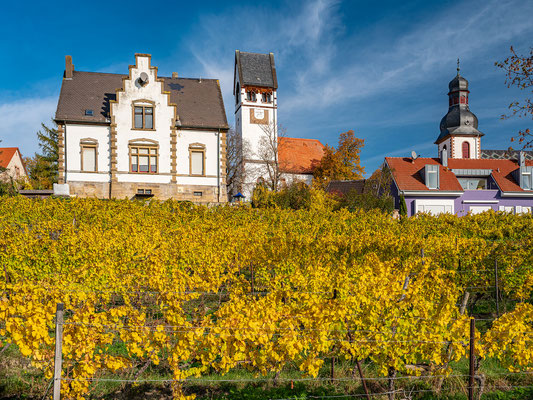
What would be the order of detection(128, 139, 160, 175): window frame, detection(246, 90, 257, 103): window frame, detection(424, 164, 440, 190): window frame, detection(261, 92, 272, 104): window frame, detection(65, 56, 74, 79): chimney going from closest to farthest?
detection(128, 139, 160, 175): window frame, detection(65, 56, 74, 79): chimney, detection(424, 164, 440, 190): window frame, detection(246, 90, 257, 103): window frame, detection(261, 92, 272, 104): window frame

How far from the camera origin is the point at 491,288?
421 inches

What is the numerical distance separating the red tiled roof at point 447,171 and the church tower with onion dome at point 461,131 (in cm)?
2063

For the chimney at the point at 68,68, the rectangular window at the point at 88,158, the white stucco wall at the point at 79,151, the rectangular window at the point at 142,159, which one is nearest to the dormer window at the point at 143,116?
the rectangular window at the point at 142,159

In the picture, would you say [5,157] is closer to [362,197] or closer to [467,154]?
[362,197]

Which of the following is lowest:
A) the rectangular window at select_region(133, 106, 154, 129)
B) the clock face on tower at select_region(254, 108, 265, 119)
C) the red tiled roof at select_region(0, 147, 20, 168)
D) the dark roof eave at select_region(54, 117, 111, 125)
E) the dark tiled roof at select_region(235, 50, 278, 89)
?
the dark roof eave at select_region(54, 117, 111, 125)

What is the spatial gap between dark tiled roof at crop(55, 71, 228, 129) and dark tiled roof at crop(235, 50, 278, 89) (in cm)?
1433

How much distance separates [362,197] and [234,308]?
18696 millimetres

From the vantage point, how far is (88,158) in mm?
27531

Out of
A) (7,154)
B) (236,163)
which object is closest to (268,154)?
(236,163)

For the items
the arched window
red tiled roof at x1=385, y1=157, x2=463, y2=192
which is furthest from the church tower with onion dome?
red tiled roof at x1=385, y1=157, x2=463, y2=192

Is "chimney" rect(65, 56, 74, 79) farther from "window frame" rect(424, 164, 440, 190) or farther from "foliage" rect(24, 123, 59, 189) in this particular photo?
"window frame" rect(424, 164, 440, 190)

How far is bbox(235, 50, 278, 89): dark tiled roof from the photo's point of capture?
150 feet

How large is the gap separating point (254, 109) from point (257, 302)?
42320 millimetres

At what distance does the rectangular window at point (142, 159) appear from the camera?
1105 inches
